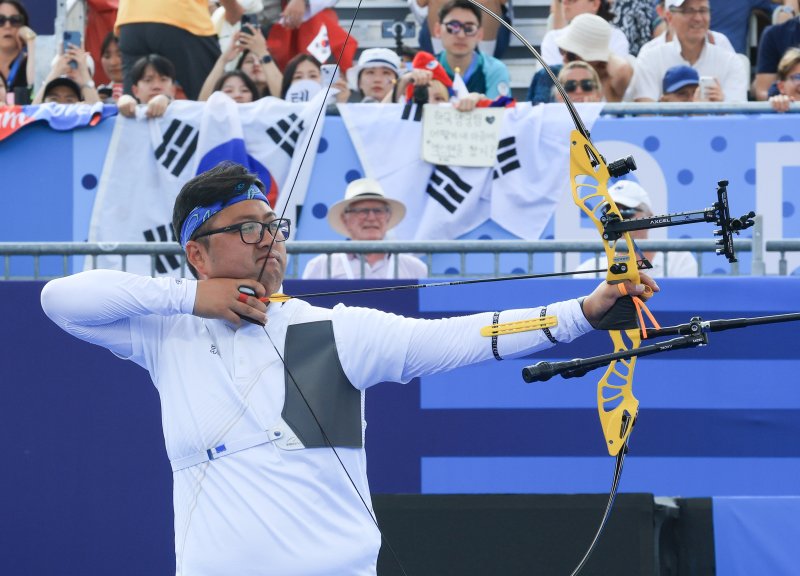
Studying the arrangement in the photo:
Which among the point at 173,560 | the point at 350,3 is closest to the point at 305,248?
the point at 173,560

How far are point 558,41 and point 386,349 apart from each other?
4.59 metres

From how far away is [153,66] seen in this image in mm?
7473

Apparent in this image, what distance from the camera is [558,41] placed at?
7711 millimetres

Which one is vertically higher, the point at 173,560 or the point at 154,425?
the point at 154,425

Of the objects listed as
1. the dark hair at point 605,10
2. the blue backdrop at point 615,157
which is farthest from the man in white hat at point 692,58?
the blue backdrop at point 615,157

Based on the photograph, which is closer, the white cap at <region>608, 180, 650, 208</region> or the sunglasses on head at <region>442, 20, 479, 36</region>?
the white cap at <region>608, 180, 650, 208</region>

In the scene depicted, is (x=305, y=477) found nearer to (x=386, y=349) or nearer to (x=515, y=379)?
(x=386, y=349)

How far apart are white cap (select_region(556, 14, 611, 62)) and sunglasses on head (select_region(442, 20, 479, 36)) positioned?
0.51 metres

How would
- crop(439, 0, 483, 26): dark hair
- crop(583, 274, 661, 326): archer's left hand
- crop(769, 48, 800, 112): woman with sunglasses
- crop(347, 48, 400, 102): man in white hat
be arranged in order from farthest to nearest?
crop(347, 48, 400, 102): man in white hat → crop(439, 0, 483, 26): dark hair → crop(769, 48, 800, 112): woman with sunglasses → crop(583, 274, 661, 326): archer's left hand

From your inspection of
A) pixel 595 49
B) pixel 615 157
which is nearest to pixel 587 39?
pixel 595 49

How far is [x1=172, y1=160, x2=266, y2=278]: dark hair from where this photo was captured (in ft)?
12.2

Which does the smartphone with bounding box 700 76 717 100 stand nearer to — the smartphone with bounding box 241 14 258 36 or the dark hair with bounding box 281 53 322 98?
the dark hair with bounding box 281 53 322 98

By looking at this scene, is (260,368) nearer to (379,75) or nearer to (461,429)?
(461,429)

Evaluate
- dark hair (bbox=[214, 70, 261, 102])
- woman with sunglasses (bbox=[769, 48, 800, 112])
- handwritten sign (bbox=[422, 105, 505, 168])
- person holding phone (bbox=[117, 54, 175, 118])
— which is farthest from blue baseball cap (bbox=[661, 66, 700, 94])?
person holding phone (bbox=[117, 54, 175, 118])
